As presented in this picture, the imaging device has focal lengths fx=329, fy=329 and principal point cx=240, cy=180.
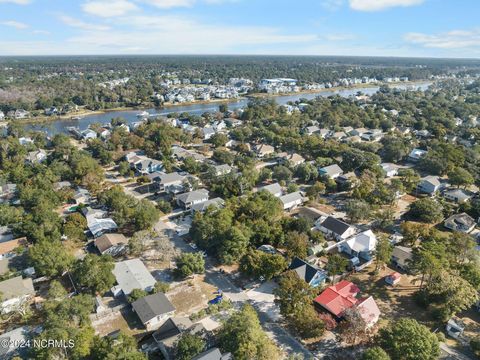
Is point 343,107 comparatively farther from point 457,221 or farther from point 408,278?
point 408,278

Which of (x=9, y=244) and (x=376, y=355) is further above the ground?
(x=376, y=355)

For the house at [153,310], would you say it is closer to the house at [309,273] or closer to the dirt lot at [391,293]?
the house at [309,273]

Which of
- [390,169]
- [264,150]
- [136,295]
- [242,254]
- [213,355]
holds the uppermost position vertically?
[264,150]

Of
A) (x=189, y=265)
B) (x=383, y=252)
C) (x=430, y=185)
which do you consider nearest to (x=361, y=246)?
(x=383, y=252)

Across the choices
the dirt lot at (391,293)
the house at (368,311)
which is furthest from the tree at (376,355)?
the dirt lot at (391,293)

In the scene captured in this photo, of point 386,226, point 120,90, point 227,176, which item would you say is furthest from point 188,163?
point 120,90

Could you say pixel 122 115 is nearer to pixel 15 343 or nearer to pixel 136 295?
pixel 136 295

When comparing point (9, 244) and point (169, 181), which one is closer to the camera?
point (9, 244)
